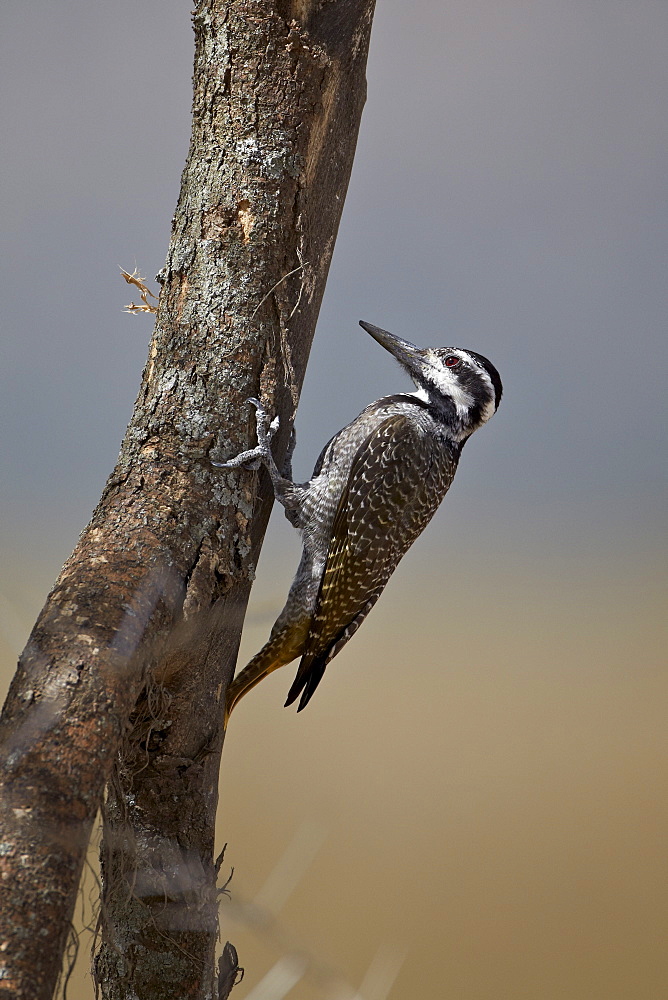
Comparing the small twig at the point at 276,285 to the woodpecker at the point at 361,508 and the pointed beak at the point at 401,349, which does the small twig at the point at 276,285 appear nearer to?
the woodpecker at the point at 361,508

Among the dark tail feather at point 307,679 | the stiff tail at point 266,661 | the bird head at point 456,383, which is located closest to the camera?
the stiff tail at point 266,661

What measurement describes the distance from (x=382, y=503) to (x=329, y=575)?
25cm

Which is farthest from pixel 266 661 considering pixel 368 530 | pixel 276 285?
pixel 276 285

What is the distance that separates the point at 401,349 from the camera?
2.64 meters

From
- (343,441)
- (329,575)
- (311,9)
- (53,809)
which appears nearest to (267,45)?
(311,9)

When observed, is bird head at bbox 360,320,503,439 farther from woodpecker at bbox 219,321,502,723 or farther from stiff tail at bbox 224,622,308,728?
stiff tail at bbox 224,622,308,728

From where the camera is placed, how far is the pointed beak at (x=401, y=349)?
2.63m

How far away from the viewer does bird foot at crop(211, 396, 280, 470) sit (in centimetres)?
176

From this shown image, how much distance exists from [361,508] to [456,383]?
54 cm

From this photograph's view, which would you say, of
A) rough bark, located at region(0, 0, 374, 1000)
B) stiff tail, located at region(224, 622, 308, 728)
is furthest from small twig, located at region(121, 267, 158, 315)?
Result: stiff tail, located at region(224, 622, 308, 728)

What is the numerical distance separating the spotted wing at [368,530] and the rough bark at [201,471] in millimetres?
403

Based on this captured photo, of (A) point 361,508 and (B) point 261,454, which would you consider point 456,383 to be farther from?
(B) point 261,454

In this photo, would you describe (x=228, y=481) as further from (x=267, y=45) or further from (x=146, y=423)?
(x=267, y=45)

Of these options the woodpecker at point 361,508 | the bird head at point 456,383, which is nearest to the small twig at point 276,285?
the woodpecker at point 361,508
